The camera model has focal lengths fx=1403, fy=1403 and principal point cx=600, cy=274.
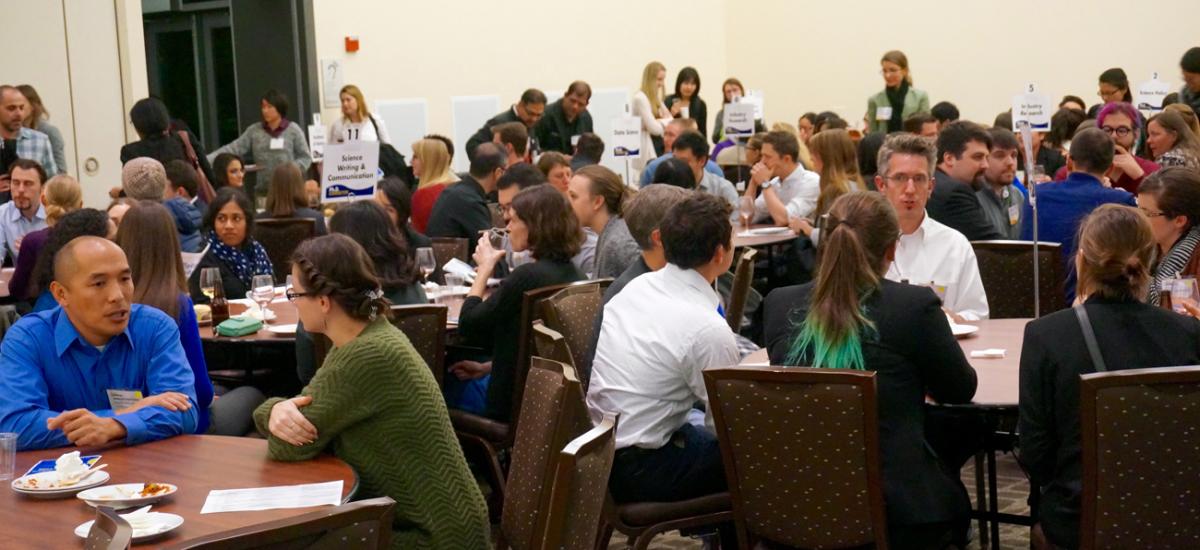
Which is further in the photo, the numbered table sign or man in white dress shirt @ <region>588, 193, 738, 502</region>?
the numbered table sign

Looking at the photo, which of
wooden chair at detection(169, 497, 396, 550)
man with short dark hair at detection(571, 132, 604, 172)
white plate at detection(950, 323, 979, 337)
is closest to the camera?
wooden chair at detection(169, 497, 396, 550)

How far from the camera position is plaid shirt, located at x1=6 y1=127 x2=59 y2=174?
9930 millimetres

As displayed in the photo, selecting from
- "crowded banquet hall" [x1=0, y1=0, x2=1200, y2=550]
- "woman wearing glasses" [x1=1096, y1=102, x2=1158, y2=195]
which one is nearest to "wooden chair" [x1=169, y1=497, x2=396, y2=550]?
"crowded banquet hall" [x1=0, y1=0, x2=1200, y2=550]

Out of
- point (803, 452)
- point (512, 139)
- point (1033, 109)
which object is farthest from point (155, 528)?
point (1033, 109)

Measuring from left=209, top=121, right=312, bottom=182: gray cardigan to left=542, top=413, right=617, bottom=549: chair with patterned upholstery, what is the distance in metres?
10.0

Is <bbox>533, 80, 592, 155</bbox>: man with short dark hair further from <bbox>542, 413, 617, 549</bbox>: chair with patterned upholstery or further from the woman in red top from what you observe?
<bbox>542, 413, 617, 549</bbox>: chair with patterned upholstery

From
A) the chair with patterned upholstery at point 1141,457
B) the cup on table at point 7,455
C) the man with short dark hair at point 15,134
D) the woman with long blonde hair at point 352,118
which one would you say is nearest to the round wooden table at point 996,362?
the chair with patterned upholstery at point 1141,457

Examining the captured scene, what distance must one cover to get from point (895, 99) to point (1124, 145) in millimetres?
5780

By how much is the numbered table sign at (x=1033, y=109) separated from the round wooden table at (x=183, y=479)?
23.1 feet

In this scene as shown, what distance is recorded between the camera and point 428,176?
919 cm

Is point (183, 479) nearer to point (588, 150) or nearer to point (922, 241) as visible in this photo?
point (922, 241)

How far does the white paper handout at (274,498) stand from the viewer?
2.84 metres

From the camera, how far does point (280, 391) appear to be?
6152 millimetres

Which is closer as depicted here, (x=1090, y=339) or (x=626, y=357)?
(x=1090, y=339)
